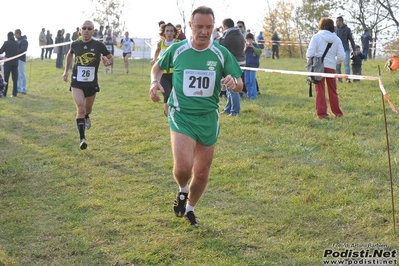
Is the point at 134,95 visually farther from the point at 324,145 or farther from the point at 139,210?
the point at 139,210

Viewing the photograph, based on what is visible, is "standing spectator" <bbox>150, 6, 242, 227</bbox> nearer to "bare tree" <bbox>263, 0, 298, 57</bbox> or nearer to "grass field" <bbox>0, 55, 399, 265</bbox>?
"grass field" <bbox>0, 55, 399, 265</bbox>

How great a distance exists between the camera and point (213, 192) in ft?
24.1

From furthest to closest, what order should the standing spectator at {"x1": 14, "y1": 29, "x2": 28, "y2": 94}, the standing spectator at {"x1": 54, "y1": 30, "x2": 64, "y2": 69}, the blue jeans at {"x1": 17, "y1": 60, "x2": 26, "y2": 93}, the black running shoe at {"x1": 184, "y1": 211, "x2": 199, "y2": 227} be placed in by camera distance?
the standing spectator at {"x1": 54, "y1": 30, "x2": 64, "y2": 69} → the blue jeans at {"x1": 17, "y1": 60, "x2": 26, "y2": 93} → the standing spectator at {"x1": 14, "y1": 29, "x2": 28, "y2": 94} → the black running shoe at {"x1": 184, "y1": 211, "x2": 199, "y2": 227}

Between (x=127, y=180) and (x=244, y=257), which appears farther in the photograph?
(x=127, y=180)

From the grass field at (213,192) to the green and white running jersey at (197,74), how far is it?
127cm

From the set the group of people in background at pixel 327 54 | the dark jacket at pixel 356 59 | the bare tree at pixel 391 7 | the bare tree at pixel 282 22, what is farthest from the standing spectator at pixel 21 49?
A: the bare tree at pixel 282 22

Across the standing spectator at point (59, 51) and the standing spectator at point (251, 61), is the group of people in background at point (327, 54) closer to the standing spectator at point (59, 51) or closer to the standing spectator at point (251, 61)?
the standing spectator at point (251, 61)

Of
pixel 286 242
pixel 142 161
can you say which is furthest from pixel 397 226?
pixel 142 161

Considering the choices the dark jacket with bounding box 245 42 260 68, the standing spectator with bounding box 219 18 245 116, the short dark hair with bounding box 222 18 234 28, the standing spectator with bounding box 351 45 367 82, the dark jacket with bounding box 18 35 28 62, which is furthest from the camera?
the dark jacket with bounding box 18 35 28 62

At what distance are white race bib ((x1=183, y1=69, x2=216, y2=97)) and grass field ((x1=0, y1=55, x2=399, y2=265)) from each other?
1.38 metres

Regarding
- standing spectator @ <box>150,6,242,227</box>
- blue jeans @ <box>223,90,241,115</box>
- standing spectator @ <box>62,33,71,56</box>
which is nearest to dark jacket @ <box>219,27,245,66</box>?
blue jeans @ <box>223,90,241,115</box>

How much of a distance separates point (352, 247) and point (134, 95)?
44.9 feet

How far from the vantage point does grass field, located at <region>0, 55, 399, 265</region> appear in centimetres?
543

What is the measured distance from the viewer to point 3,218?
6.46 meters
